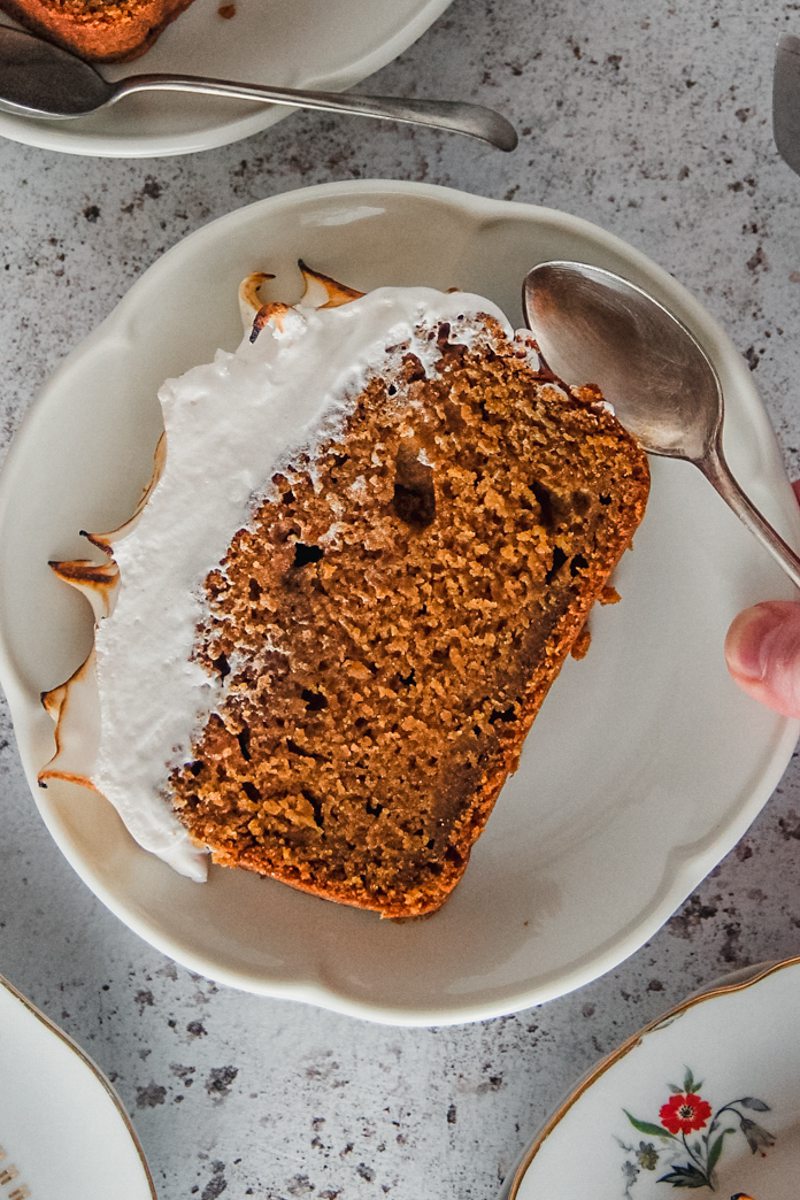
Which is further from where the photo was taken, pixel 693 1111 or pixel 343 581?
pixel 693 1111

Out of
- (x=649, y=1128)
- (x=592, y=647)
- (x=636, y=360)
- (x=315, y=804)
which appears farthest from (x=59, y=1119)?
(x=636, y=360)

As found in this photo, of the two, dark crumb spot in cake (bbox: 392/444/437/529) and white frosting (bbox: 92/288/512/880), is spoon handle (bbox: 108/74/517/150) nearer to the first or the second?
white frosting (bbox: 92/288/512/880)

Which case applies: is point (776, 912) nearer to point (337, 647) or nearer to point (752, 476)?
point (752, 476)

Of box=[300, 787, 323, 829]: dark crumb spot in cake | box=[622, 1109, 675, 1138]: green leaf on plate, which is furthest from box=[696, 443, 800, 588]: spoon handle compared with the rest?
box=[622, 1109, 675, 1138]: green leaf on plate

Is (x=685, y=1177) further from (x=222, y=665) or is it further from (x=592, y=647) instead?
(x=222, y=665)

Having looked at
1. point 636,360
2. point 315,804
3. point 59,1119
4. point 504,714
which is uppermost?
point 636,360

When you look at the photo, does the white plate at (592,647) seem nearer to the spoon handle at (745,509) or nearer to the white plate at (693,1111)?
the spoon handle at (745,509)
